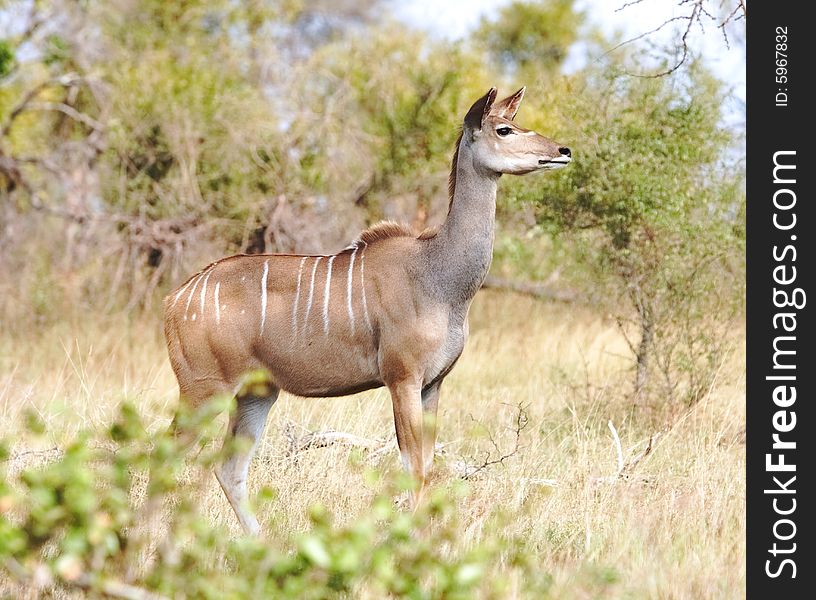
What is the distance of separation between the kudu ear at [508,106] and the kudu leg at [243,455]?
1778mm

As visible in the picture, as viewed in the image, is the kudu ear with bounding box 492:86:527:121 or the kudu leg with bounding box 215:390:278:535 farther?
the kudu ear with bounding box 492:86:527:121

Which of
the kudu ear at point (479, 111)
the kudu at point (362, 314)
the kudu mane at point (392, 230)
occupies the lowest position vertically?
the kudu at point (362, 314)

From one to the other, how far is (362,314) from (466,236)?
64 centimetres

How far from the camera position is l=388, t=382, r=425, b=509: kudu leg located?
5035mm

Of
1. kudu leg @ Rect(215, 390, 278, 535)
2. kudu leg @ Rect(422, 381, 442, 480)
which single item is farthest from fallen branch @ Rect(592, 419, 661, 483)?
kudu leg @ Rect(215, 390, 278, 535)

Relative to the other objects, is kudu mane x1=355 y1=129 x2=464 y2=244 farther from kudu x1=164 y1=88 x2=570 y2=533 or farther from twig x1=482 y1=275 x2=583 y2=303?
twig x1=482 y1=275 x2=583 y2=303

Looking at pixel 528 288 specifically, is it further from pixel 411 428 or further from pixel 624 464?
pixel 411 428

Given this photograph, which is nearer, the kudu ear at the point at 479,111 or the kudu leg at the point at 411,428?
the kudu leg at the point at 411,428

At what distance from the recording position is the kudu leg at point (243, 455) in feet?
17.0

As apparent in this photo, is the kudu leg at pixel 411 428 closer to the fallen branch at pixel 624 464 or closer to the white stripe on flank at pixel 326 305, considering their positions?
the white stripe on flank at pixel 326 305

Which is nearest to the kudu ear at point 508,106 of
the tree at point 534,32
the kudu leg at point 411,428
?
the kudu leg at point 411,428

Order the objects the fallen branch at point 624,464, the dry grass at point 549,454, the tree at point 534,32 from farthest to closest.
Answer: the tree at point 534,32, the fallen branch at point 624,464, the dry grass at point 549,454

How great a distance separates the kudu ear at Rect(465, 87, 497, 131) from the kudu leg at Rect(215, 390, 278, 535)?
1.63 m
